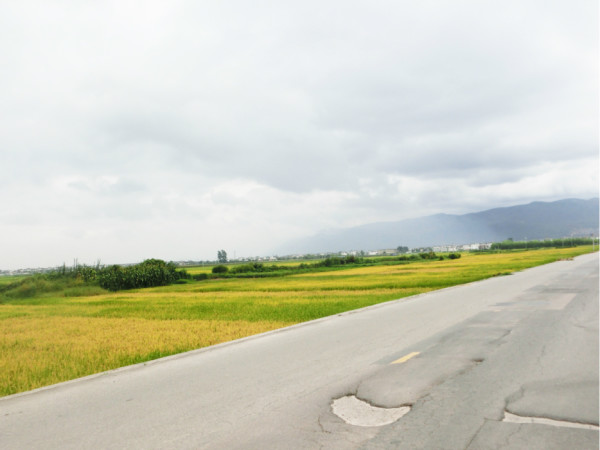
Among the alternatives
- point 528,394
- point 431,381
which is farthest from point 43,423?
point 528,394

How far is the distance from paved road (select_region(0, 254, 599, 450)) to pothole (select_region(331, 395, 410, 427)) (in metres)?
0.02

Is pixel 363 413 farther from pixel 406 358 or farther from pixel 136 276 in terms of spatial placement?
pixel 136 276

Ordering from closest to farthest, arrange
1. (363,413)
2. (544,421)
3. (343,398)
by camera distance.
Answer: (544,421), (363,413), (343,398)

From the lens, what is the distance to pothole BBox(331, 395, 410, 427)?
528 centimetres

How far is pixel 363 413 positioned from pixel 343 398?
2.15ft

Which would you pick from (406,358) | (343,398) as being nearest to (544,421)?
(343,398)

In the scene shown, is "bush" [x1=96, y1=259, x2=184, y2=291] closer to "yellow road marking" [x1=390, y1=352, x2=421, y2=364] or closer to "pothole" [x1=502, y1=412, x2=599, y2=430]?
"yellow road marking" [x1=390, y1=352, x2=421, y2=364]

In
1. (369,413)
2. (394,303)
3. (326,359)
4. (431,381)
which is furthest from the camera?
(394,303)

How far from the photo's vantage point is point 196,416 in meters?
5.70

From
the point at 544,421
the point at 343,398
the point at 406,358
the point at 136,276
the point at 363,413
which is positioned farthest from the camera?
the point at 136,276

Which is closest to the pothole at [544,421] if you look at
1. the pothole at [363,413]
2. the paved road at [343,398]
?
the paved road at [343,398]

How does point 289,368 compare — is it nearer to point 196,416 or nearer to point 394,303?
point 196,416

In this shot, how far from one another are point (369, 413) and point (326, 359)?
10.5 feet

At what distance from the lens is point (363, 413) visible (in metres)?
5.57
